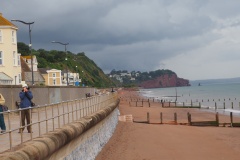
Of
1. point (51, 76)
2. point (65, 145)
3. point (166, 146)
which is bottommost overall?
point (166, 146)

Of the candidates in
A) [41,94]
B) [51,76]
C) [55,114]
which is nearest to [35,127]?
[55,114]

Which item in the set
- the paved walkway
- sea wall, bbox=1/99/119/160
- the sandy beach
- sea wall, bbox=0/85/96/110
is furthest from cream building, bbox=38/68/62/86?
the paved walkway

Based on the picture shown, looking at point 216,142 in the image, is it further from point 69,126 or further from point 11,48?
point 11,48

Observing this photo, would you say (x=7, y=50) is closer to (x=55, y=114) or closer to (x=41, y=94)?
(x=41, y=94)

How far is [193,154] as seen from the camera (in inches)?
809

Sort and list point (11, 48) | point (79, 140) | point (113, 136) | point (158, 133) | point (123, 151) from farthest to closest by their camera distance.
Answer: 1. point (11, 48)
2. point (158, 133)
3. point (113, 136)
4. point (123, 151)
5. point (79, 140)

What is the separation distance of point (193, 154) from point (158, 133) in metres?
7.26

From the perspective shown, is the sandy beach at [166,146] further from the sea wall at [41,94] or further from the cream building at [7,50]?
the cream building at [7,50]

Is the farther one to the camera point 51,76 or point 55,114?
point 51,76

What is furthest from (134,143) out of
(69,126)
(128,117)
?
(128,117)

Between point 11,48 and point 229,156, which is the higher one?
point 11,48

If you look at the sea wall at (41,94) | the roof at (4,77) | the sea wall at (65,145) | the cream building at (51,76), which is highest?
the cream building at (51,76)

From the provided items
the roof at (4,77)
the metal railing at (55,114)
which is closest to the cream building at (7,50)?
the roof at (4,77)

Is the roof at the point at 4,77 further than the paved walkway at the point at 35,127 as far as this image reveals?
Yes
